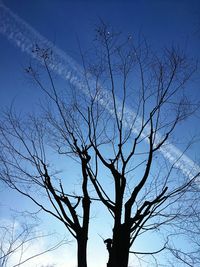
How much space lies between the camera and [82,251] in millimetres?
6348

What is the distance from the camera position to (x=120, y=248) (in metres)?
6.36

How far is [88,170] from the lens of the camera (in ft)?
24.3

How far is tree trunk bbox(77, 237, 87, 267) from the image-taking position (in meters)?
6.23

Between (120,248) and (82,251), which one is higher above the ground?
(120,248)

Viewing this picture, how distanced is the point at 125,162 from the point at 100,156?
667 mm

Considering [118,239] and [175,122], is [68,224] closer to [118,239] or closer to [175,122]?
[118,239]

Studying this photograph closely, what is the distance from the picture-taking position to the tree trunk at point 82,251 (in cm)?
623

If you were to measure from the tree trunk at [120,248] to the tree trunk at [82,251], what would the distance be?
527 millimetres

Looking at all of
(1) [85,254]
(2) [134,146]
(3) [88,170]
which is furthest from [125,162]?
(1) [85,254]

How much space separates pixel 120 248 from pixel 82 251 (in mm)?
822

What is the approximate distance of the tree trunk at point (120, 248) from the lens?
6.19 metres

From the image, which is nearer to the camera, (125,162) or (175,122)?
(125,162)

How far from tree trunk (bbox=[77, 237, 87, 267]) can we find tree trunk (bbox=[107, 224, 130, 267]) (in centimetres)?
53

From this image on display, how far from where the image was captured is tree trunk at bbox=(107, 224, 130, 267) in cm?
619
